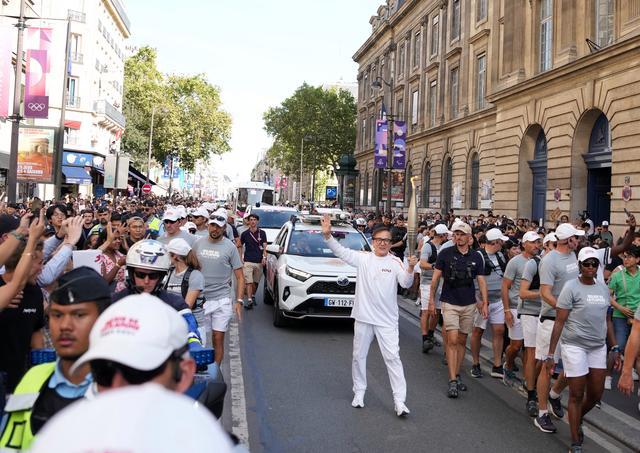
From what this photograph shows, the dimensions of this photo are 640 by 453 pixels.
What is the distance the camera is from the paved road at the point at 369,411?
17.7ft

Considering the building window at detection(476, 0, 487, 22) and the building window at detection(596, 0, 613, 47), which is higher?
the building window at detection(476, 0, 487, 22)

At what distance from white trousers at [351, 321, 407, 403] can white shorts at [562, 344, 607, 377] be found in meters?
1.62

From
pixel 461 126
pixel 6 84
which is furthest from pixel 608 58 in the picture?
pixel 6 84

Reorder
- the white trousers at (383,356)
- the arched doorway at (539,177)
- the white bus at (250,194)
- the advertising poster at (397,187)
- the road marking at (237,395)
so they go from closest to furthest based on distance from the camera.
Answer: the road marking at (237,395) → the white trousers at (383,356) → the arched doorway at (539,177) → the advertising poster at (397,187) → the white bus at (250,194)

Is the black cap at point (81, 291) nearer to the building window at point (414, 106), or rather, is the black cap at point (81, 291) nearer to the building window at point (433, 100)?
the building window at point (433, 100)

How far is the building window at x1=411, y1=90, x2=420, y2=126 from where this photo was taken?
46.2m

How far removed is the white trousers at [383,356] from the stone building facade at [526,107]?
13443 millimetres

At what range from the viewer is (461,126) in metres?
36.2

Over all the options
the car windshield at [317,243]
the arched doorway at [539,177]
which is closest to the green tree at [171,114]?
the arched doorway at [539,177]

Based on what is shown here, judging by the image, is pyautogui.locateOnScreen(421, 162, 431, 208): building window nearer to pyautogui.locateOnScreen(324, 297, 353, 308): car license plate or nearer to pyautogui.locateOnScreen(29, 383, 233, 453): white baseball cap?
pyautogui.locateOnScreen(324, 297, 353, 308): car license plate

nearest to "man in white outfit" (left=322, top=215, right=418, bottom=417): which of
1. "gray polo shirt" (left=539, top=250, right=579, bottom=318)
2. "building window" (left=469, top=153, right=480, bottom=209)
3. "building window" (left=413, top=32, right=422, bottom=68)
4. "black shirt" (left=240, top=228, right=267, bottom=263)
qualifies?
"gray polo shirt" (left=539, top=250, right=579, bottom=318)

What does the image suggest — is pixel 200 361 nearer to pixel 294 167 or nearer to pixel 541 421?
pixel 541 421

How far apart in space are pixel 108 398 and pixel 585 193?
927 inches

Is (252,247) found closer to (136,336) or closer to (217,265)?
(217,265)
